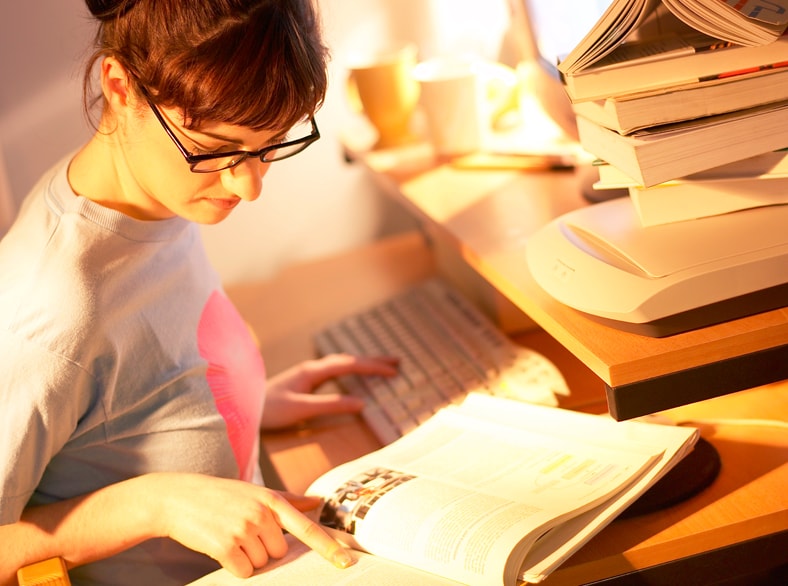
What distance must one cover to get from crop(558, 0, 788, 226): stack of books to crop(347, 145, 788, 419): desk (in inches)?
5.4

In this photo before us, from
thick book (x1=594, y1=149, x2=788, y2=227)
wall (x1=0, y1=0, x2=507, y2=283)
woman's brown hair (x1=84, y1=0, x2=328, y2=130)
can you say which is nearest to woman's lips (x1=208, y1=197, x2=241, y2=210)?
woman's brown hair (x1=84, y1=0, x2=328, y2=130)

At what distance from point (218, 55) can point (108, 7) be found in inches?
5.1

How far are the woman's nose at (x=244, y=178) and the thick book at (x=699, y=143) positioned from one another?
1.09ft

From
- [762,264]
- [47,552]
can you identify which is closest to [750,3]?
[762,264]

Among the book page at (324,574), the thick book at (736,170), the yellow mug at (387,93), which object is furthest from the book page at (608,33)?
the yellow mug at (387,93)

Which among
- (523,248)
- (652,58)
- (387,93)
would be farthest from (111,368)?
(387,93)

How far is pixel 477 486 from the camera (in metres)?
0.84

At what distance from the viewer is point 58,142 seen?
5.44ft

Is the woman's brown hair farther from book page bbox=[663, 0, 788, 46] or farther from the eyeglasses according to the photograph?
book page bbox=[663, 0, 788, 46]

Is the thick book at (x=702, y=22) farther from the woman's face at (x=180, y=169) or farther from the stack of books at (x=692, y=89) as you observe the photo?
the woman's face at (x=180, y=169)

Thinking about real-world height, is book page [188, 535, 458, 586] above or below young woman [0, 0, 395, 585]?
A: below

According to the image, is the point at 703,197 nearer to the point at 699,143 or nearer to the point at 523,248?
the point at 699,143

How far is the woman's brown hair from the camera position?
80cm

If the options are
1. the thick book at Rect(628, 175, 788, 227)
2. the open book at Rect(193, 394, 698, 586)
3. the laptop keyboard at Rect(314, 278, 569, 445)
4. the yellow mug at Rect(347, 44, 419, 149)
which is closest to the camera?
the open book at Rect(193, 394, 698, 586)
